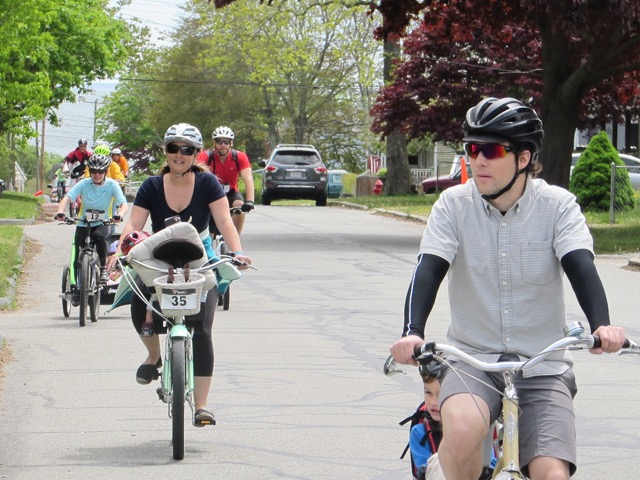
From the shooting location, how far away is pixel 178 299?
705 centimetres

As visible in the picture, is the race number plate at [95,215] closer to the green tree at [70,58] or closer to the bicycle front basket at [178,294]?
the bicycle front basket at [178,294]

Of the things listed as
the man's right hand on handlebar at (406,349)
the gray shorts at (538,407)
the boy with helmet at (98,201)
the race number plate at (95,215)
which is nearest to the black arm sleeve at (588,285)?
the gray shorts at (538,407)

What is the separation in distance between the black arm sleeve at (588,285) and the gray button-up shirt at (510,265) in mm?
46

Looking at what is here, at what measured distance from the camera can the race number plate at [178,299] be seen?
702 cm

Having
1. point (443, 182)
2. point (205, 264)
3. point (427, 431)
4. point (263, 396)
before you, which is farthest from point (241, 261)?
point (443, 182)

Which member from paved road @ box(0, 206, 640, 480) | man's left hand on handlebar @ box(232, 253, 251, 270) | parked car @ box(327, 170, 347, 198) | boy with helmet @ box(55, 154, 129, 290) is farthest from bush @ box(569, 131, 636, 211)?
parked car @ box(327, 170, 347, 198)

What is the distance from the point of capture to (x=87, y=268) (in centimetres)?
1277

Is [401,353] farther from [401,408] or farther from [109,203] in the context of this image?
[109,203]

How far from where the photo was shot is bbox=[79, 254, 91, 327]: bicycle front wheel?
41.0 ft

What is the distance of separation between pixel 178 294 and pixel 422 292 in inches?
117

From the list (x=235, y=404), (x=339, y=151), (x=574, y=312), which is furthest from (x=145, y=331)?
(x=339, y=151)

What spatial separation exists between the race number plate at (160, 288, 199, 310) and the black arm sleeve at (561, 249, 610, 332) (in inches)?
124

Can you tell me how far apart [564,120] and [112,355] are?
14.6 m

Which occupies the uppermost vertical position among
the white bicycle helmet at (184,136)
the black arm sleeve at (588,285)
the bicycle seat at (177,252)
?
the white bicycle helmet at (184,136)
